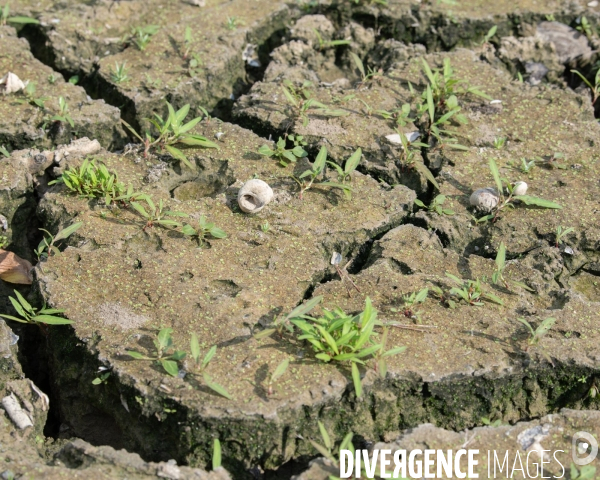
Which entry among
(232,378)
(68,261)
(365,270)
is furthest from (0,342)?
(365,270)

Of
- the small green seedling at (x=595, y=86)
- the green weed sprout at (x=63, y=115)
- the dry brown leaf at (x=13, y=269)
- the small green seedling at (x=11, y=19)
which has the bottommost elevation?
the dry brown leaf at (x=13, y=269)

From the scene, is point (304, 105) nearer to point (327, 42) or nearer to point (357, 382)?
point (327, 42)

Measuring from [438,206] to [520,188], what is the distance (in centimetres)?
42

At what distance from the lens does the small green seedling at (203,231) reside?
346 centimetres

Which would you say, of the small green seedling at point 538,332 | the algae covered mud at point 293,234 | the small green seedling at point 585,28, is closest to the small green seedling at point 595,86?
the algae covered mud at point 293,234

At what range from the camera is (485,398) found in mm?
3010

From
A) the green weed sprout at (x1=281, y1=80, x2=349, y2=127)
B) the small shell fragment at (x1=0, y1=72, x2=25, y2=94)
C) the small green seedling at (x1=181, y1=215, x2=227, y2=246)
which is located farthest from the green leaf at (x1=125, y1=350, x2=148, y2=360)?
the small shell fragment at (x1=0, y1=72, x2=25, y2=94)

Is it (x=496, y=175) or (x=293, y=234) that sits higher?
(x=496, y=175)

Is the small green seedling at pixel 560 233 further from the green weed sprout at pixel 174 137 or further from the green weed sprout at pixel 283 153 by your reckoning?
the green weed sprout at pixel 174 137

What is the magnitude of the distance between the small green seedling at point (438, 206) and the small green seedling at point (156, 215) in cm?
119

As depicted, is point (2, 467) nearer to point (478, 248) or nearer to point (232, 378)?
point (232, 378)

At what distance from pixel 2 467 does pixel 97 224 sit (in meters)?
1.27

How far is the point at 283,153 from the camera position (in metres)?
3.95

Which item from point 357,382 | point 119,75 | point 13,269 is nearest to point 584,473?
point 357,382
